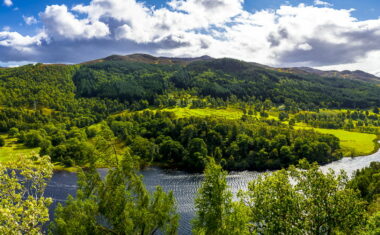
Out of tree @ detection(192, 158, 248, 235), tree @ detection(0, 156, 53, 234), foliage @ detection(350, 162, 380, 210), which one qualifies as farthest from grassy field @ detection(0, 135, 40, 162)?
foliage @ detection(350, 162, 380, 210)

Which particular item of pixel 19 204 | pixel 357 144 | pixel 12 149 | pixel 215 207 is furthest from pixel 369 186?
pixel 12 149

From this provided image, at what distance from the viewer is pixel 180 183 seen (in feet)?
369

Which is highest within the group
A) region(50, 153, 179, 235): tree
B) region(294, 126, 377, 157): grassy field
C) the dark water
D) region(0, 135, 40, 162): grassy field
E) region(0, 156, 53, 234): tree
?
region(0, 156, 53, 234): tree

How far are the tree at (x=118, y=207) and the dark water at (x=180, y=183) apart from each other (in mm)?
46387

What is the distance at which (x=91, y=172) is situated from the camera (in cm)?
2977

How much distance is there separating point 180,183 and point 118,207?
285ft

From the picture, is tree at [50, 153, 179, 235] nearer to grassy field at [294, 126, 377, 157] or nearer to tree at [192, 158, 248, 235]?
tree at [192, 158, 248, 235]

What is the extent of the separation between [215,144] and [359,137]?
118 m

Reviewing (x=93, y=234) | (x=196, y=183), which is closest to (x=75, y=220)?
(x=93, y=234)

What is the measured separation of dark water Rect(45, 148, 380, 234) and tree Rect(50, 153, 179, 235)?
46.4 metres

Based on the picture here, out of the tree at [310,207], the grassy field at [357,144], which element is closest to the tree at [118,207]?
the tree at [310,207]

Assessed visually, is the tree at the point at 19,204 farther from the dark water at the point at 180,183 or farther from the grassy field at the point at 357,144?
the grassy field at the point at 357,144

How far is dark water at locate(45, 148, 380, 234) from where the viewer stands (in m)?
89.2

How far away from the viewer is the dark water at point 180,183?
89.2 meters
